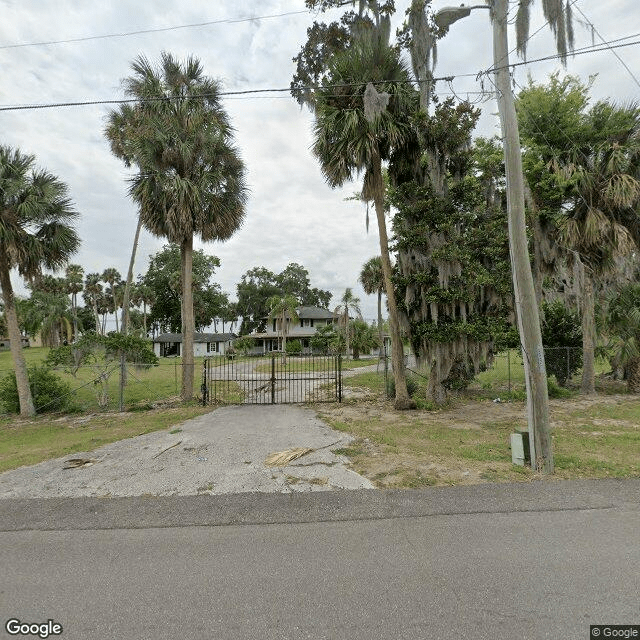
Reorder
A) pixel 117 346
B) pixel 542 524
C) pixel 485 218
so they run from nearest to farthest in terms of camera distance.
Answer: pixel 542 524 < pixel 485 218 < pixel 117 346

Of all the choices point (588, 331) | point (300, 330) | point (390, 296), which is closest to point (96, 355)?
point (390, 296)

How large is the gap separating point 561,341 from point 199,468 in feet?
45.1

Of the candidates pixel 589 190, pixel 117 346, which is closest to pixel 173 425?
pixel 117 346

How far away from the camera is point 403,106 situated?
29.5ft

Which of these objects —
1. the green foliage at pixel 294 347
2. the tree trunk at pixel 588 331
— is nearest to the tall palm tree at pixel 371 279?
the green foliage at pixel 294 347

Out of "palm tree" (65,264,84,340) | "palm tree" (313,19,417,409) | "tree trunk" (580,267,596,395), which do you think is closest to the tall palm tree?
"tree trunk" (580,267,596,395)

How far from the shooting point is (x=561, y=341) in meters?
13.6

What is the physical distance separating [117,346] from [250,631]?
11.5 metres

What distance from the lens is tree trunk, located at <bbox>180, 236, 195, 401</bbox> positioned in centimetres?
1166

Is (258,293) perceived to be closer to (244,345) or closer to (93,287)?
(244,345)

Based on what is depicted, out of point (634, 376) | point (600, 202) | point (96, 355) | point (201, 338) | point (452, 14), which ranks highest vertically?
point (452, 14)

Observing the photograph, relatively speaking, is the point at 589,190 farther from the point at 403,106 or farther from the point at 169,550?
the point at 169,550

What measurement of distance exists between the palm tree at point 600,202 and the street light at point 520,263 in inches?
266

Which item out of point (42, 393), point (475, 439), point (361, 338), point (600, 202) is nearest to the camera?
point (475, 439)
